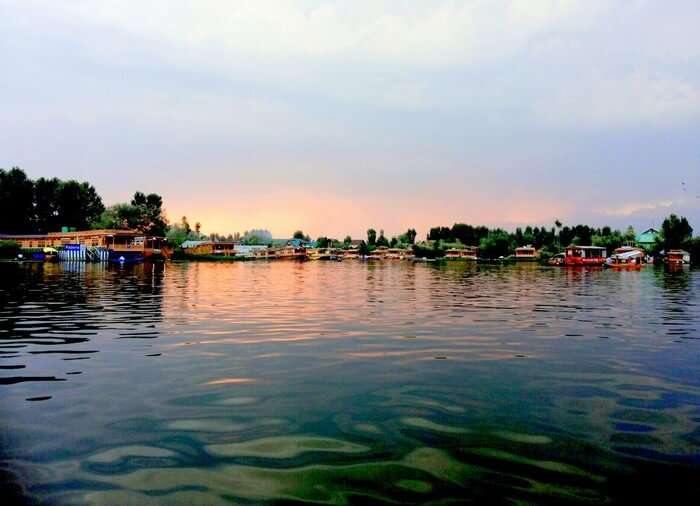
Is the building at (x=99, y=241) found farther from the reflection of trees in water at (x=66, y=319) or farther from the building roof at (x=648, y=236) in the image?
the building roof at (x=648, y=236)

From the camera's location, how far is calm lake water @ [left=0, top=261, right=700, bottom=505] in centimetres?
602

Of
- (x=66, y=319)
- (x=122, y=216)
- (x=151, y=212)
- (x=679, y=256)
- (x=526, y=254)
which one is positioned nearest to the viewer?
(x=66, y=319)

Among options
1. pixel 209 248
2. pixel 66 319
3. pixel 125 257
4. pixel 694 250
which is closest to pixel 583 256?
pixel 694 250

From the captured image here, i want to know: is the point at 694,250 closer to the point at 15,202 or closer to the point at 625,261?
the point at 625,261

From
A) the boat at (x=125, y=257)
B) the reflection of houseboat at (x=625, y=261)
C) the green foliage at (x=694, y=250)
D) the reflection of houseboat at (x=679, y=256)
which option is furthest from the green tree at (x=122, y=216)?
the green foliage at (x=694, y=250)

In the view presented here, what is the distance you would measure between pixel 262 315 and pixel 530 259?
605 feet

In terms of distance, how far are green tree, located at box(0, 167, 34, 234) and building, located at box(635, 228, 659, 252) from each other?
202 metres

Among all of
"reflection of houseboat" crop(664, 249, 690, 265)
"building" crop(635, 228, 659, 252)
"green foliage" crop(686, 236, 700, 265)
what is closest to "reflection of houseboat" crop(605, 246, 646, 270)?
"reflection of houseboat" crop(664, 249, 690, 265)

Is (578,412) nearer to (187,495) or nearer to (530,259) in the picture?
(187,495)

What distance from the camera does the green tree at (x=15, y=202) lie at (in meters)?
133

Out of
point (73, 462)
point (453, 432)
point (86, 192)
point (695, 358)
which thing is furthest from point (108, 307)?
point (86, 192)

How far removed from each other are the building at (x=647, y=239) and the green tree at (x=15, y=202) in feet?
664

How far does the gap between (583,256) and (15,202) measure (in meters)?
155

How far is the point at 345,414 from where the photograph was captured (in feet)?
28.5
